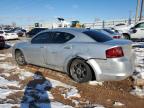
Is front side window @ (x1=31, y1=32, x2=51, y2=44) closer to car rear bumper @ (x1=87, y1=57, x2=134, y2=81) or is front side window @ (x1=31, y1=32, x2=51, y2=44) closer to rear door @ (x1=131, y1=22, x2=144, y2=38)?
car rear bumper @ (x1=87, y1=57, x2=134, y2=81)

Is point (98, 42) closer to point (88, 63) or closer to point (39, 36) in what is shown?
point (88, 63)

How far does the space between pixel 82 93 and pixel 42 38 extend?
2.80 meters

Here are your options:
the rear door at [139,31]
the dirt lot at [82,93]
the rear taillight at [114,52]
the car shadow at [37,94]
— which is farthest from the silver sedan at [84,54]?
the rear door at [139,31]

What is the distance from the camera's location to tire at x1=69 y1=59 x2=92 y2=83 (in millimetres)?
6105

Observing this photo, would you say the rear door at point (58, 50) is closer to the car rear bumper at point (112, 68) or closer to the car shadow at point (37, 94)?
the car shadow at point (37, 94)

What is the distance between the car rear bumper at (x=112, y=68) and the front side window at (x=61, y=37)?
1161 mm

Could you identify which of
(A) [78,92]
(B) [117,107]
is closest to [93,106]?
(B) [117,107]

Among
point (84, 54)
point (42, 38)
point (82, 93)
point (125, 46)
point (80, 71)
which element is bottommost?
point (82, 93)

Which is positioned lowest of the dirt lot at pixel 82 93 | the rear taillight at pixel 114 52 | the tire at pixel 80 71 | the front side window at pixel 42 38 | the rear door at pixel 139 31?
the dirt lot at pixel 82 93

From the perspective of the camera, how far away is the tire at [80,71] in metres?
6.11

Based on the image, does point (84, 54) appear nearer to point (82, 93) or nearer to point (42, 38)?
point (82, 93)

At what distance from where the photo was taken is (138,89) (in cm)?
588

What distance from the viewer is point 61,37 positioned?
6961mm

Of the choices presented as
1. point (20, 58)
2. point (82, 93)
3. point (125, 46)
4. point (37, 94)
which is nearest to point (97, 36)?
point (125, 46)
